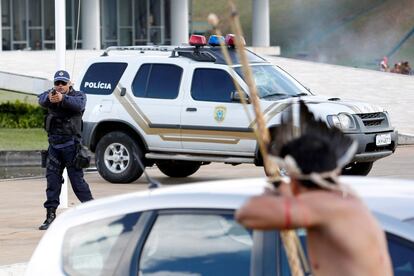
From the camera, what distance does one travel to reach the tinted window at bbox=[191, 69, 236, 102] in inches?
658

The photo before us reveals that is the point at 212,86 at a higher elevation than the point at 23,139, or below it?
higher

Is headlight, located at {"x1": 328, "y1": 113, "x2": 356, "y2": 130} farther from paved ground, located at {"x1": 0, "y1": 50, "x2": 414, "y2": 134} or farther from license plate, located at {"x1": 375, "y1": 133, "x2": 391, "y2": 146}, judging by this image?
paved ground, located at {"x1": 0, "y1": 50, "x2": 414, "y2": 134}

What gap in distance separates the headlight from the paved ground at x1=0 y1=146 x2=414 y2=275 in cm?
158

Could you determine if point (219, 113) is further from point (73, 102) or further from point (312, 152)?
point (312, 152)

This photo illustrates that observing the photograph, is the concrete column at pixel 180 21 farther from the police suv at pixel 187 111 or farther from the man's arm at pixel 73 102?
the man's arm at pixel 73 102

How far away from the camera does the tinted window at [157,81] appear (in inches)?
675

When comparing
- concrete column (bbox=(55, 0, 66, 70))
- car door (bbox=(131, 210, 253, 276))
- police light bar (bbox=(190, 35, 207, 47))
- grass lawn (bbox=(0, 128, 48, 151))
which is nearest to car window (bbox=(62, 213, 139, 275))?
car door (bbox=(131, 210, 253, 276))

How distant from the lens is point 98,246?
541cm

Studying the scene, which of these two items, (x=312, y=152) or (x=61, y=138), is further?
(x=61, y=138)

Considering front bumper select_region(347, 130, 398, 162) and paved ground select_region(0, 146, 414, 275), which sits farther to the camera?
front bumper select_region(347, 130, 398, 162)

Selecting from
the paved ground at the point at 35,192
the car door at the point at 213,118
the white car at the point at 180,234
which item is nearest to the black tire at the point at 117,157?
the paved ground at the point at 35,192

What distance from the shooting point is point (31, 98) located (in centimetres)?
2881

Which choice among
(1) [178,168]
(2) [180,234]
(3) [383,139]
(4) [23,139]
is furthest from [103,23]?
(2) [180,234]

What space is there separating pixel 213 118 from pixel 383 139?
2.37 metres
